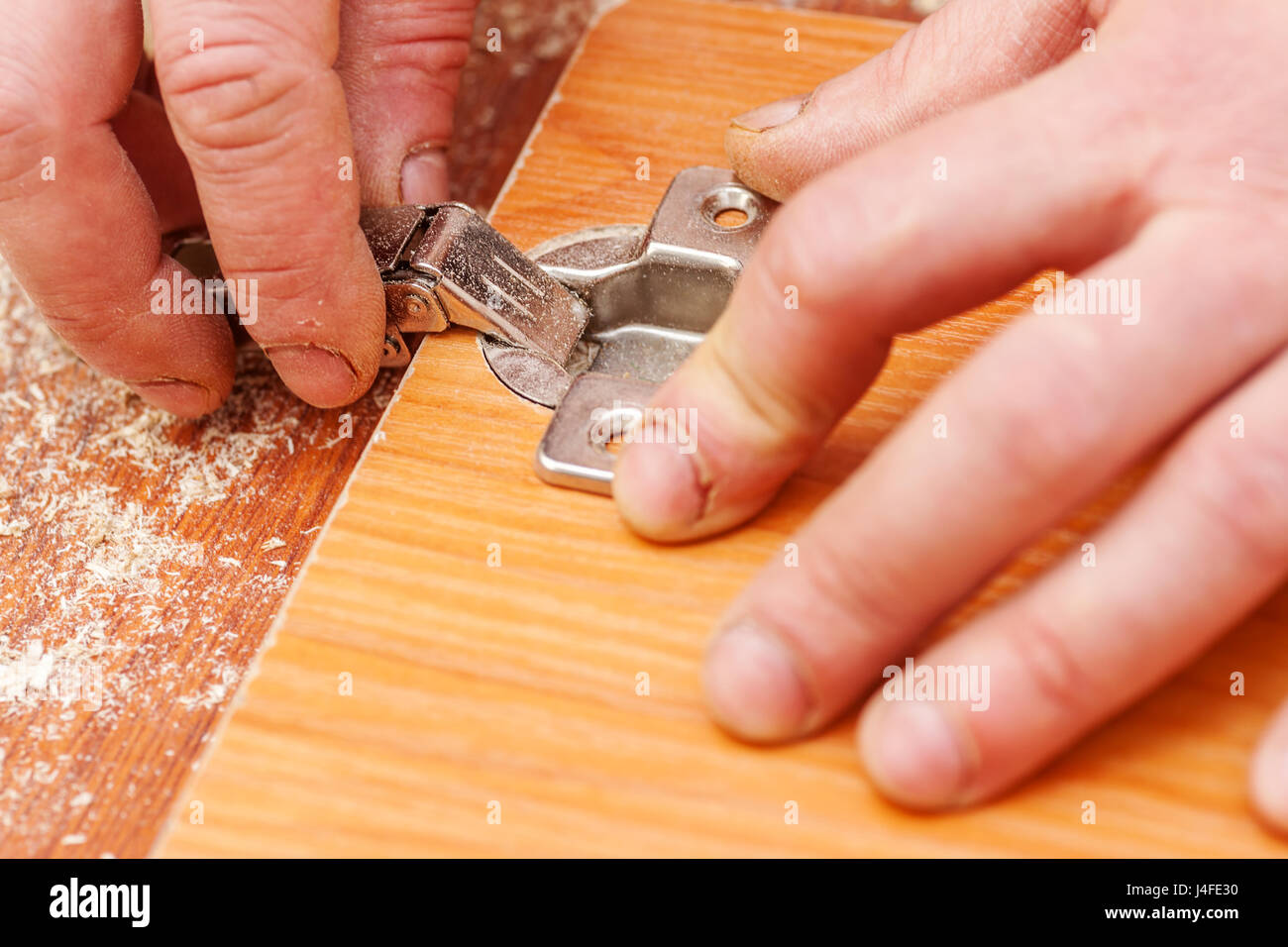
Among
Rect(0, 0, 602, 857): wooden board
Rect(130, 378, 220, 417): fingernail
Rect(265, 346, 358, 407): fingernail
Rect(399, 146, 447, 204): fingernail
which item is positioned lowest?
Rect(0, 0, 602, 857): wooden board

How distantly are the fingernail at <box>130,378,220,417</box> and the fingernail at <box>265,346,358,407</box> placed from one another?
0.25ft

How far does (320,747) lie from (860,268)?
0.42 m

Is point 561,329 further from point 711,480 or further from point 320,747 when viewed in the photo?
point 320,747

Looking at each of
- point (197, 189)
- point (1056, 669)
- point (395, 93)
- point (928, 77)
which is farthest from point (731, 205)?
point (1056, 669)

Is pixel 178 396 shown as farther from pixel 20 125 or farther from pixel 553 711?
pixel 553 711

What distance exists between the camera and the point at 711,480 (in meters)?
0.71

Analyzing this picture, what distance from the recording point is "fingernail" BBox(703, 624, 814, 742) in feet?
2.03

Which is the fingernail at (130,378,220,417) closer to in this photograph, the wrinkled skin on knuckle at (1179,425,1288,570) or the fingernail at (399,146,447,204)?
the fingernail at (399,146,447,204)

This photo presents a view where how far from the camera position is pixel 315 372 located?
0.87 meters

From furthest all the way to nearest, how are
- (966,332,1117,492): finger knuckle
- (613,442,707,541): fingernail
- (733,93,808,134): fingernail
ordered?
(733,93,808,134): fingernail < (613,442,707,541): fingernail < (966,332,1117,492): finger knuckle

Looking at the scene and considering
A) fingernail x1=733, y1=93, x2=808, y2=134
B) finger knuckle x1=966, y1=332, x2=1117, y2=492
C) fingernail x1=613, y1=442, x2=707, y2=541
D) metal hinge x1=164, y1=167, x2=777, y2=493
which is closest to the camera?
finger knuckle x1=966, y1=332, x2=1117, y2=492

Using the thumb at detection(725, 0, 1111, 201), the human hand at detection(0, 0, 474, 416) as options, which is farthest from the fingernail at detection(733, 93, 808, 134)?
the human hand at detection(0, 0, 474, 416)

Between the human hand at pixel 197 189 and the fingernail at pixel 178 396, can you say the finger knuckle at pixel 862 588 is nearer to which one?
the human hand at pixel 197 189

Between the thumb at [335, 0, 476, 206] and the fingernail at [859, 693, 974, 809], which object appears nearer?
the fingernail at [859, 693, 974, 809]
